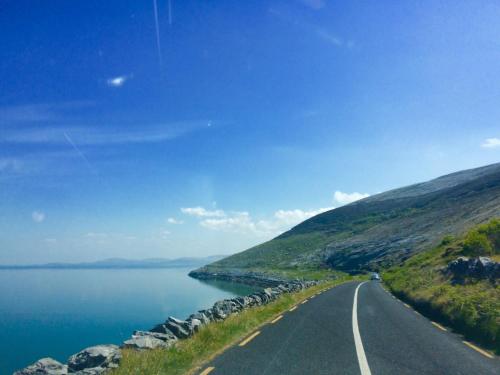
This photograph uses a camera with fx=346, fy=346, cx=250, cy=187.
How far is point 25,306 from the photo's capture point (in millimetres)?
54531

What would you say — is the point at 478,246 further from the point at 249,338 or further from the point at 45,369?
the point at 45,369

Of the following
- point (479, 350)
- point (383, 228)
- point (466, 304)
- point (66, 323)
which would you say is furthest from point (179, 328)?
point (383, 228)

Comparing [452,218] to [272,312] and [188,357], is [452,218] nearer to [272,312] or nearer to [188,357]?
[272,312]

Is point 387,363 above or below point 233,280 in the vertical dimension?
above

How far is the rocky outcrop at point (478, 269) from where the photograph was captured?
19.5 m

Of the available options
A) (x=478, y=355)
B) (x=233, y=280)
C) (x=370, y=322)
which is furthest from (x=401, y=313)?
(x=233, y=280)

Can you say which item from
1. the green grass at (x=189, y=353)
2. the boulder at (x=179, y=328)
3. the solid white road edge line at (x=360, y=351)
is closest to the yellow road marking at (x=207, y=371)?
the green grass at (x=189, y=353)

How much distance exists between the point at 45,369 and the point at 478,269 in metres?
22.5

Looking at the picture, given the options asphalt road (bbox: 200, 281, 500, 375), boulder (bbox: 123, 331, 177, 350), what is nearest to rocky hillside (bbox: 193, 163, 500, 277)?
asphalt road (bbox: 200, 281, 500, 375)

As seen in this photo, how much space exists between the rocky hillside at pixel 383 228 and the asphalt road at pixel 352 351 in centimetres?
5518

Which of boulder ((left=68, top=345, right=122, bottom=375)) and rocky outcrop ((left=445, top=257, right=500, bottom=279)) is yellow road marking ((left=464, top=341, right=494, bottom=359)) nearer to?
boulder ((left=68, top=345, right=122, bottom=375))

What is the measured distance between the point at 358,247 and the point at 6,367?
321ft

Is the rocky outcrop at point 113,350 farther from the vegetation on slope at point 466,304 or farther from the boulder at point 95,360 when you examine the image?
the vegetation on slope at point 466,304

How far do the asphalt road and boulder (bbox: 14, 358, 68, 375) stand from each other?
3.54 metres
